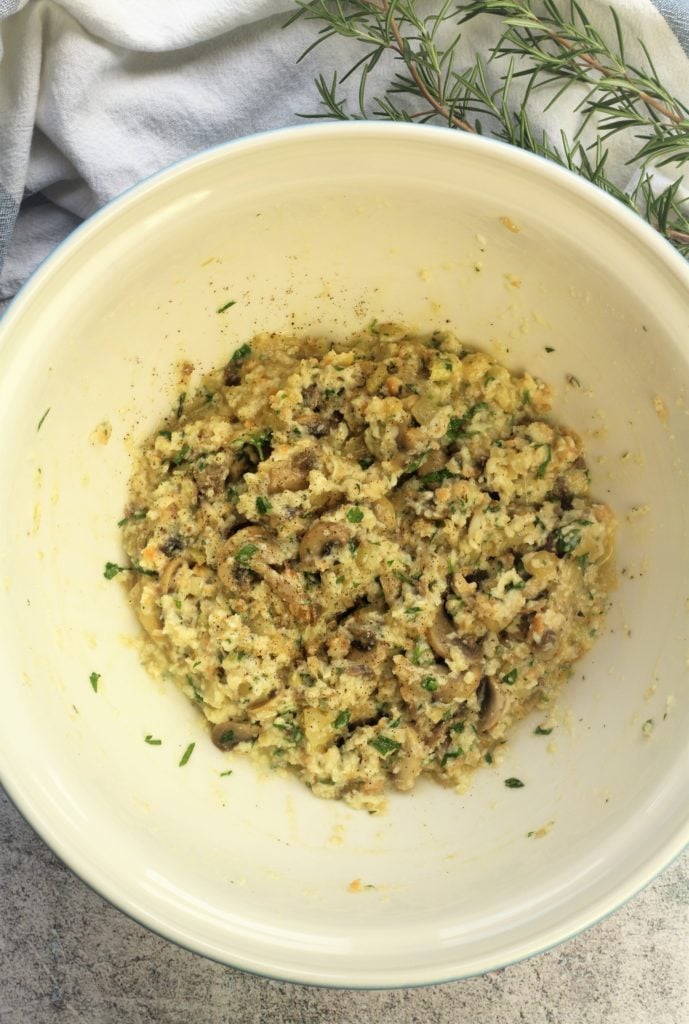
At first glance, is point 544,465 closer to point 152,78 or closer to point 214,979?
point 152,78

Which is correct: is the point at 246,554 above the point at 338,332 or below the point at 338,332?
below

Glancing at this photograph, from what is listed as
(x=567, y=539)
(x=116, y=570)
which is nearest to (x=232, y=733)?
(x=116, y=570)

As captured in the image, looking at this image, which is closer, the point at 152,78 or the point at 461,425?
the point at 461,425

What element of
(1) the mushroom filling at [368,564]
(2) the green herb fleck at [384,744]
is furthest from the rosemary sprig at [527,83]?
(2) the green herb fleck at [384,744]

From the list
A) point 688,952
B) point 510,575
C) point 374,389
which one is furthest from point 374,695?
point 688,952

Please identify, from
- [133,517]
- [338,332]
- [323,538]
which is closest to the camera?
[323,538]

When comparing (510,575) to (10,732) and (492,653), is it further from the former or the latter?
(10,732)

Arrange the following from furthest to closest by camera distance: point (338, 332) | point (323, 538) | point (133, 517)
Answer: point (338, 332)
point (133, 517)
point (323, 538)
